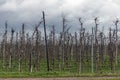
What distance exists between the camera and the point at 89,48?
6856 centimetres

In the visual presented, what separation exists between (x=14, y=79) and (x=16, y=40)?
3730 centimetres

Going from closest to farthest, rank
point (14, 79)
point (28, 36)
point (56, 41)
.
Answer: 1. point (14, 79)
2. point (28, 36)
3. point (56, 41)

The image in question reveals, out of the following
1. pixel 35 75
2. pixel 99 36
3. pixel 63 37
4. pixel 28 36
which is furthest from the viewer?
pixel 28 36

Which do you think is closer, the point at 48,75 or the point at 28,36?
the point at 48,75

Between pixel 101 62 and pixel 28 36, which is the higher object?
pixel 28 36

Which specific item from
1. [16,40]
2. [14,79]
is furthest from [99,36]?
[14,79]

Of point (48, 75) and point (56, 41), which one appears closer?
point (48, 75)

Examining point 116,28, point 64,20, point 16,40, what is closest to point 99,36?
point 116,28

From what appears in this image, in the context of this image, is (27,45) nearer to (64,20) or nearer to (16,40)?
(16,40)

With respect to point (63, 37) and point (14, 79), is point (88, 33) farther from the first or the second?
point (14, 79)

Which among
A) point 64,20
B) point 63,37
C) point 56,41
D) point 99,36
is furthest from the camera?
point 56,41

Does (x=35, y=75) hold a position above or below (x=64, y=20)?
below

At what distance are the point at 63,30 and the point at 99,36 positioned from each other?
989 centimetres

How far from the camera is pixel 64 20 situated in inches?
1901
